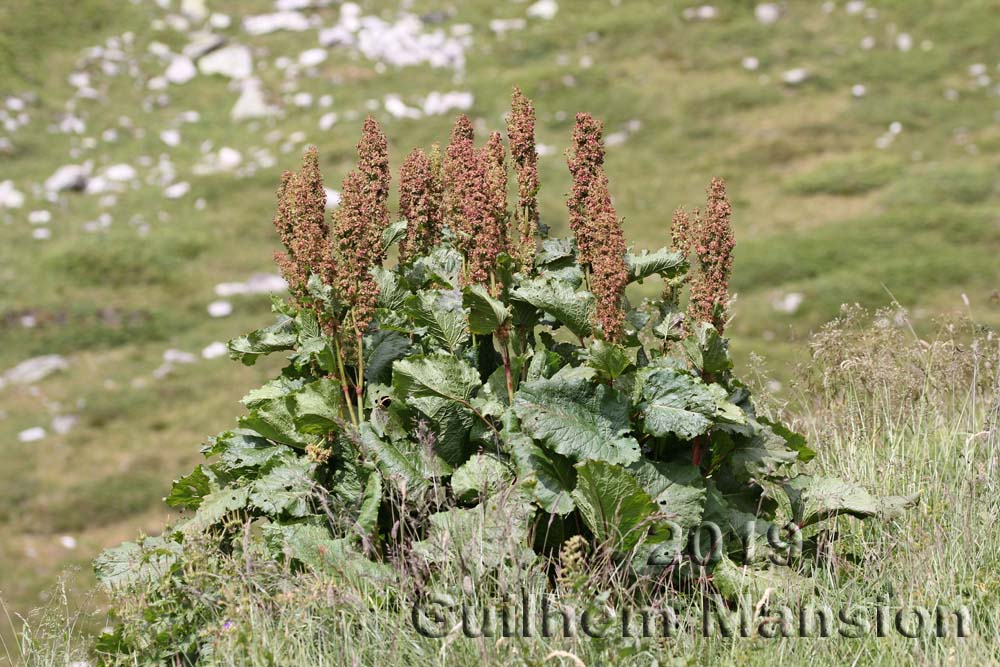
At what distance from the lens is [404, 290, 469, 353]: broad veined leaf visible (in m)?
4.16

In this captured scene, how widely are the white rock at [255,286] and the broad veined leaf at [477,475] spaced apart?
28.1ft

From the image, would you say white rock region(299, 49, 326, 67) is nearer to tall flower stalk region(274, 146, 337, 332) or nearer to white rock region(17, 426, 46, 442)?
white rock region(17, 426, 46, 442)

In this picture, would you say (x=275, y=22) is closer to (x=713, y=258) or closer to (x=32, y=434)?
(x=32, y=434)

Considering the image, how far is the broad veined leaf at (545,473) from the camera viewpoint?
12.3 feet

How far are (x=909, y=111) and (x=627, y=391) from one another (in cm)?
1289

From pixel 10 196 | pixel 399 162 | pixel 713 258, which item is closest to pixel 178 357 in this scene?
pixel 399 162

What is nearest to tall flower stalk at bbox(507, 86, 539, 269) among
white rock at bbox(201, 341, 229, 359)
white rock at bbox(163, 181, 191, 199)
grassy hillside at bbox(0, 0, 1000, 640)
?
grassy hillside at bbox(0, 0, 1000, 640)

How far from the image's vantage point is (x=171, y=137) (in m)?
15.7

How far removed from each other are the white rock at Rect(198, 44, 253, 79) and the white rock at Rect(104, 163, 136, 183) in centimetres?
318

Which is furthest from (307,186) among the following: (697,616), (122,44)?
(122,44)

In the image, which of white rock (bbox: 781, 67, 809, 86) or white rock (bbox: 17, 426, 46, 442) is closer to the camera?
white rock (bbox: 17, 426, 46, 442)

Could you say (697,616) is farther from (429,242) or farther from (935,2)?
(935,2)

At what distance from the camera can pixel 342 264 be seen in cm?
407

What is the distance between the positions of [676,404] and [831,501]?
83 centimetres
